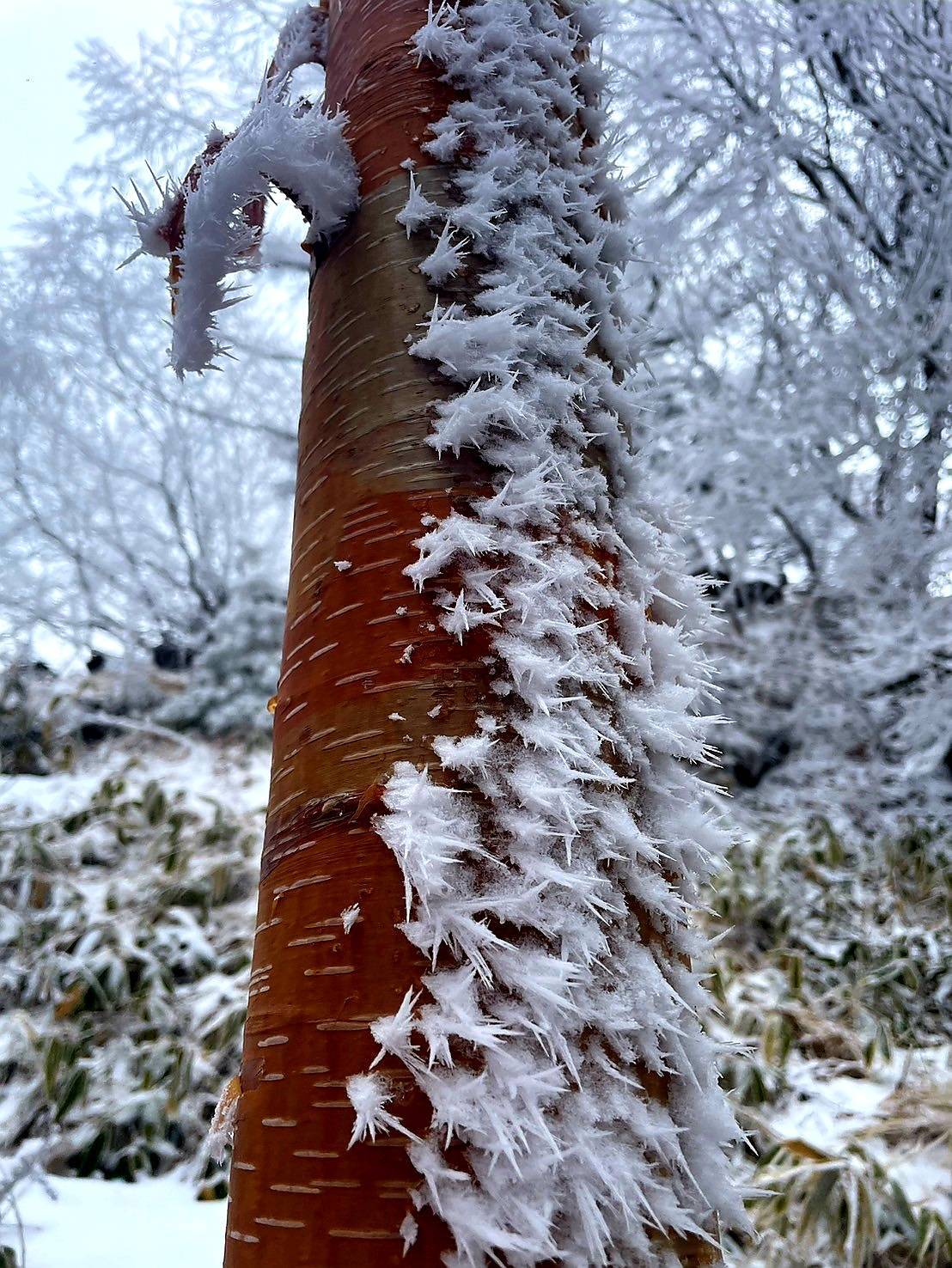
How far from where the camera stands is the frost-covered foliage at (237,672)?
5.25 metres

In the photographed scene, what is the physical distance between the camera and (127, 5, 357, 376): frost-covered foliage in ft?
2.65

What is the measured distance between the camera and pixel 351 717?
69 cm

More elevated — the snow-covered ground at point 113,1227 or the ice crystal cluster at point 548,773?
the ice crystal cluster at point 548,773

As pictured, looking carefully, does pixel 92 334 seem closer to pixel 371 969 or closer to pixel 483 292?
pixel 483 292

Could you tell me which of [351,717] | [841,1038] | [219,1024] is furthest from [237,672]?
[351,717]

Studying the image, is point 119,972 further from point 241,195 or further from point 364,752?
point 241,195

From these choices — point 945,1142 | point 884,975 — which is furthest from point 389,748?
point 884,975

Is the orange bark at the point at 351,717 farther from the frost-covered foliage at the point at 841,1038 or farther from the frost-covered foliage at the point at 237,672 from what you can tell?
the frost-covered foliage at the point at 237,672

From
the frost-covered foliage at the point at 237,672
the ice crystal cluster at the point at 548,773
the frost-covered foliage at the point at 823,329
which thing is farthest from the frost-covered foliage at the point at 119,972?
the frost-covered foliage at the point at 823,329

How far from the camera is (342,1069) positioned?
1.88ft

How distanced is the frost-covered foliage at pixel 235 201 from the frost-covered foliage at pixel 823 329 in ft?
7.20

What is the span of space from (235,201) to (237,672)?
4.97 m

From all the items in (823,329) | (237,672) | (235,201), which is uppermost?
(823,329)

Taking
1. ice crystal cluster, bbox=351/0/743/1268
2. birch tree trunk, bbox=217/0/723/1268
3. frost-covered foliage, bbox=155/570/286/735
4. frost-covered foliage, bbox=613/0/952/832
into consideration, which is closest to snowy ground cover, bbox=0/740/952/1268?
ice crystal cluster, bbox=351/0/743/1268
